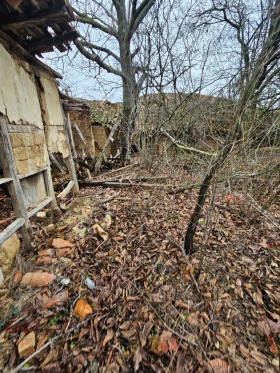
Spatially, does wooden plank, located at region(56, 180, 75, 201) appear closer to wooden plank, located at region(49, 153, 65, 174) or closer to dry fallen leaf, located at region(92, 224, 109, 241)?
dry fallen leaf, located at region(92, 224, 109, 241)

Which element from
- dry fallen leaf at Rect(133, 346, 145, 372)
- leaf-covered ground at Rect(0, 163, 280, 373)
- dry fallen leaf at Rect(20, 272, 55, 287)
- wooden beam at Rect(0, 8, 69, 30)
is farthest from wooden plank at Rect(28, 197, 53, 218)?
wooden beam at Rect(0, 8, 69, 30)

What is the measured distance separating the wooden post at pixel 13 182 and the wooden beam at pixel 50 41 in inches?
61.4

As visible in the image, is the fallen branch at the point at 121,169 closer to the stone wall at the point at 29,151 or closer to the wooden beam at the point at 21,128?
the stone wall at the point at 29,151

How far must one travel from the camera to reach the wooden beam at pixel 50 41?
2742mm

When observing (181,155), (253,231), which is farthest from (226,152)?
(181,155)

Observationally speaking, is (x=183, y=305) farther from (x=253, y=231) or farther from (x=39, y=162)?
(x=39, y=162)

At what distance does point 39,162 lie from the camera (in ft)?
10.4

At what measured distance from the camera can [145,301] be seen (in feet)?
6.05

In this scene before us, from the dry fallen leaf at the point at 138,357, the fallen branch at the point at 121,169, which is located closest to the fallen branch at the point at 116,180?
the fallen branch at the point at 121,169

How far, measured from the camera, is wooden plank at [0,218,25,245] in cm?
204

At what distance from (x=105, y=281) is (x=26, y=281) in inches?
36.4

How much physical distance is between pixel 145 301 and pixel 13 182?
2283mm

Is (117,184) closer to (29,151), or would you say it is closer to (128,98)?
(29,151)

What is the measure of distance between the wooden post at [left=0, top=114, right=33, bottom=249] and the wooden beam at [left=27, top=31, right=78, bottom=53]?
61.4 inches
